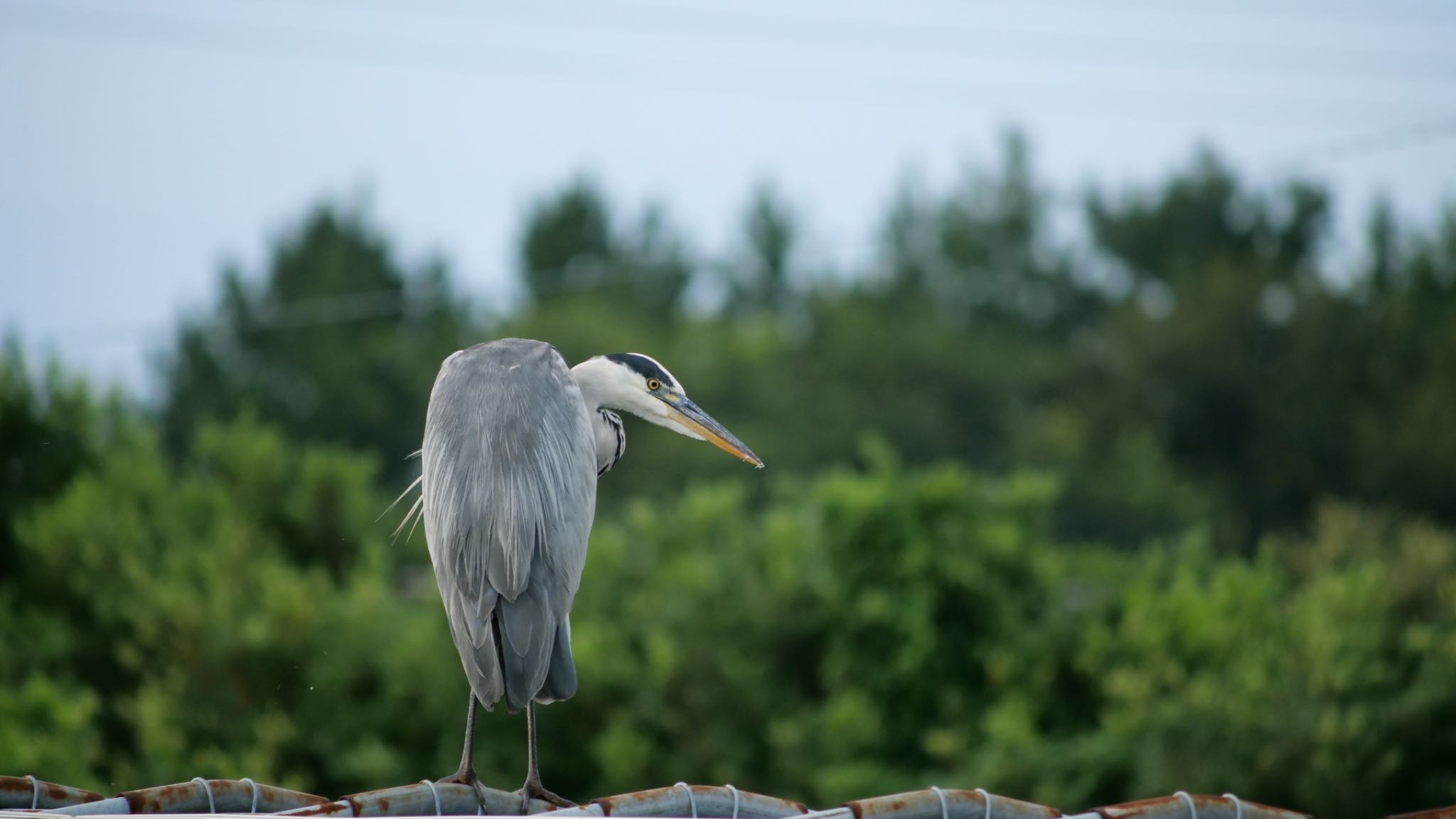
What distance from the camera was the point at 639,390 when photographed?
5.03 m

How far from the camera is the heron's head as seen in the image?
5.04 meters

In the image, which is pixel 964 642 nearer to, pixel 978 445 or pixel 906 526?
pixel 906 526

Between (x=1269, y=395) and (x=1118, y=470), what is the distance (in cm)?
389

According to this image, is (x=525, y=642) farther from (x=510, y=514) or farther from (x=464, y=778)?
(x=464, y=778)

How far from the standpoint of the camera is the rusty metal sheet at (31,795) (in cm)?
375

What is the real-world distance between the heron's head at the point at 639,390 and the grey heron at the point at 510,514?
0.22 metres

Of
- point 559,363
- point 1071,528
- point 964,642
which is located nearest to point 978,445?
point 1071,528

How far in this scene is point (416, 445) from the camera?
33188 millimetres

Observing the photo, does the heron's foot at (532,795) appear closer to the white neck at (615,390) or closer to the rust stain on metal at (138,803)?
the rust stain on metal at (138,803)

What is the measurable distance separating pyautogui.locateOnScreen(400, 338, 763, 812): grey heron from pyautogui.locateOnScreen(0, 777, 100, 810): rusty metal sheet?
0.98 m

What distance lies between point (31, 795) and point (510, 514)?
132 cm

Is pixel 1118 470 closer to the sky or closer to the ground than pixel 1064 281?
closer to the ground

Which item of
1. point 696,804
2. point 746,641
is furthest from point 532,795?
point 746,641

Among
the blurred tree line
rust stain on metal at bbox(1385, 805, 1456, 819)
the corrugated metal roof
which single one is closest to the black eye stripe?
the corrugated metal roof
